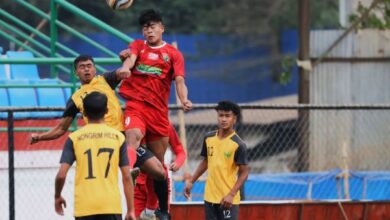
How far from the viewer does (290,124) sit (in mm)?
24016

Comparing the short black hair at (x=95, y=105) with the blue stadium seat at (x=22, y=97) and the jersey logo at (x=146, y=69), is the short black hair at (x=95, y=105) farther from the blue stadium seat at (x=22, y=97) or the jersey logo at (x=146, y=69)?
the blue stadium seat at (x=22, y=97)

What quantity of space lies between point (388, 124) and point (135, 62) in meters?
11.5

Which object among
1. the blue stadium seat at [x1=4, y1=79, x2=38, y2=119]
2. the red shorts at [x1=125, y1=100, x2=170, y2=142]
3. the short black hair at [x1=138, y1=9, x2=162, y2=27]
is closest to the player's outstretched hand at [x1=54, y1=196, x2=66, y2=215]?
the red shorts at [x1=125, y1=100, x2=170, y2=142]

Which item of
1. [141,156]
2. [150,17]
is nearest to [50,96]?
[141,156]

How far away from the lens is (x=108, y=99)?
12336mm

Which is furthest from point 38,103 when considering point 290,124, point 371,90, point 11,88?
point 371,90

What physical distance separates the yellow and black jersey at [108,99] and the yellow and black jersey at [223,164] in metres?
1.15

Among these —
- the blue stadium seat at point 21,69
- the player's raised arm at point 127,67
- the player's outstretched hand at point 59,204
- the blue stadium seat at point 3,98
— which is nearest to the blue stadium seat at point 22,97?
the blue stadium seat at point 3,98

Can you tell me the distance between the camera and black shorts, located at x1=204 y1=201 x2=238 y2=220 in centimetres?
1294

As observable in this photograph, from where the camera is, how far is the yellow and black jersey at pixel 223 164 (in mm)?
12922

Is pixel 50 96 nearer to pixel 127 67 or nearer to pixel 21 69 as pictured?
pixel 21 69

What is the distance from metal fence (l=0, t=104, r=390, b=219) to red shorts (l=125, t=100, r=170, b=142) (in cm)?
191

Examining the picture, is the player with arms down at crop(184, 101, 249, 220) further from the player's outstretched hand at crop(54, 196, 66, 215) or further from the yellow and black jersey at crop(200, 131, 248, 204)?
the player's outstretched hand at crop(54, 196, 66, 215)

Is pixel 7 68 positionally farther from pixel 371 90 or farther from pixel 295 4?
pixel 295 4
